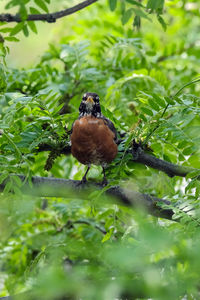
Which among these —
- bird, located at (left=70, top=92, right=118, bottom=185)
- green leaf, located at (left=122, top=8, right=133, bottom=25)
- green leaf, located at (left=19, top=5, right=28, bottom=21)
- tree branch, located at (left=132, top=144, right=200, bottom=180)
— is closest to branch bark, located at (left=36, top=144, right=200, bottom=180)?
tree branch, located at (left=132, top=144, right=200, bottom=180)

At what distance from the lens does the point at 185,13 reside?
12.4ft

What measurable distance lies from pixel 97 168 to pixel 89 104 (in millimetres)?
A: 360

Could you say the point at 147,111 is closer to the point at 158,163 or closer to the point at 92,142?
the point at 158,163

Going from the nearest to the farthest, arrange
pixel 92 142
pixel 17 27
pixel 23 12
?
pixel 23 12 → pixel 17 27 → pixel 92 142

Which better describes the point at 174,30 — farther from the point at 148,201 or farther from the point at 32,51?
the point at 32,51

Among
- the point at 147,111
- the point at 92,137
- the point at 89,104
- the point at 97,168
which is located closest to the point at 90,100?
the point at 89,104

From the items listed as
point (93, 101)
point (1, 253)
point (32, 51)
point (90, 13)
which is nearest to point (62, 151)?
point (93, 101)

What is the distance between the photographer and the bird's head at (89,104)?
7.85ft

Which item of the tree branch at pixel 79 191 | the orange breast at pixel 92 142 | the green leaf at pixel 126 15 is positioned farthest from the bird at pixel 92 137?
the green leaf at pixel 126 15

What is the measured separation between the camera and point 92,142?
237cm

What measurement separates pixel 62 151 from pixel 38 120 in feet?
0.93

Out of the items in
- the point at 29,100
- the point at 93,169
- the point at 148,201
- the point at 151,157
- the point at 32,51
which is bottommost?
the point at 32,51

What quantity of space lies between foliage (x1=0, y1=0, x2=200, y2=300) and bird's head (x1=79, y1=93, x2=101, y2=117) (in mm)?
77

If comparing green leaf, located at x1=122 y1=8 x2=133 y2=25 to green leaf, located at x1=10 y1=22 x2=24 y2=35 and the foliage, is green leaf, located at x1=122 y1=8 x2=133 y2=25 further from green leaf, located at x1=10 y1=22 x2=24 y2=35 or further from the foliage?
green leaf, located at x1=10 y1=22 x2=24 y2=35
